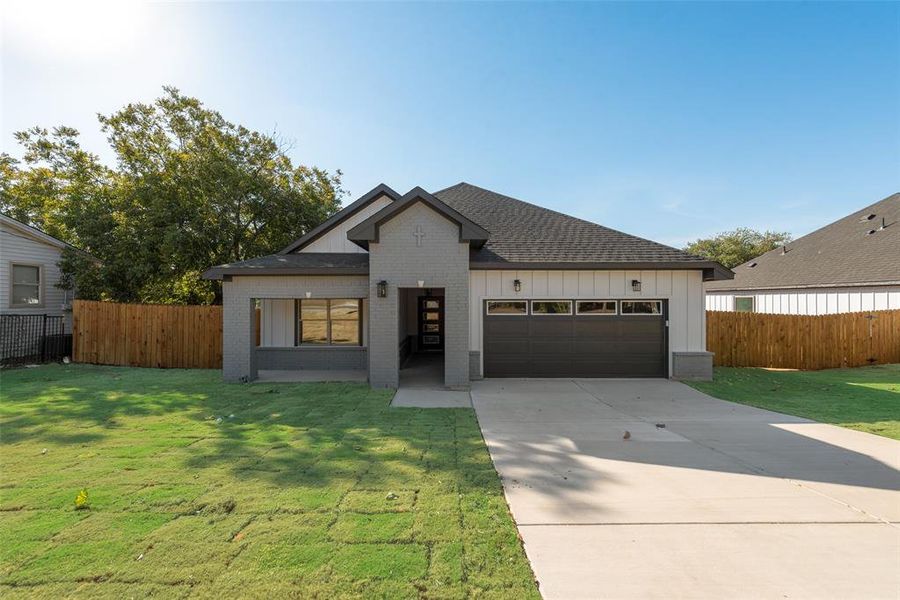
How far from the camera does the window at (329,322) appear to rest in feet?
38.7

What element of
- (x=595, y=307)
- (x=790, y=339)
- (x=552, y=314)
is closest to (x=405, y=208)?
(x=552, y=314)

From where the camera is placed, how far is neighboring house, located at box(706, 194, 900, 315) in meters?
15.8

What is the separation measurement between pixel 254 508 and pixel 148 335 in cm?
1194

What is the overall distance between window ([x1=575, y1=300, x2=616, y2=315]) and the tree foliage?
475 inches

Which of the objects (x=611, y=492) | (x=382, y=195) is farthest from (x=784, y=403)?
(x=382, y=195)

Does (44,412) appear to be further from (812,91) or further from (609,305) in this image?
(812,91)

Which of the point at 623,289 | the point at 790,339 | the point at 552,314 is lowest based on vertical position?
the point at 790,339

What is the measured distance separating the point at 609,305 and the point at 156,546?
10201 millimetres

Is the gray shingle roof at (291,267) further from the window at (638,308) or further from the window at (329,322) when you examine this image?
the window at (638,308)

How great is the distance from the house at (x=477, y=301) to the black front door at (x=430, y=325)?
13.8ft

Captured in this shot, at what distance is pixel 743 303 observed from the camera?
21.4 m

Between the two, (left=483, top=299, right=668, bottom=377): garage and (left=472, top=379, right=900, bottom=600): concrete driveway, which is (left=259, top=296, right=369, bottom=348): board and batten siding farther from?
(left=472, top=379, right=900, bottom=600): concrete driveway

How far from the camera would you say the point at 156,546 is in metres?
3.00

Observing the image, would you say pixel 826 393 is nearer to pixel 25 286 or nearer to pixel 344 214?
pixel 344 214
